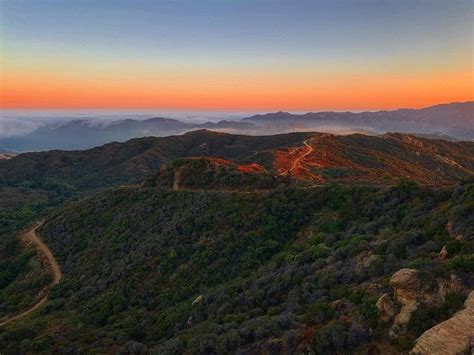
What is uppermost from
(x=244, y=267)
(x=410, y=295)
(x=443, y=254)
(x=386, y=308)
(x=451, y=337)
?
(x=443, y=254)

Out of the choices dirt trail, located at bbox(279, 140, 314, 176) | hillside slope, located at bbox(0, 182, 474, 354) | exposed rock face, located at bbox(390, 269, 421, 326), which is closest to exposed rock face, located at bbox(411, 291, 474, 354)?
hillside slope, located at bbox(0, 182, 474, 354)

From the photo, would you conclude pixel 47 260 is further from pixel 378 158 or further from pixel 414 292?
pixel 378 158

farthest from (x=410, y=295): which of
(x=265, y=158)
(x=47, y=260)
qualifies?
(x=265, y=158)

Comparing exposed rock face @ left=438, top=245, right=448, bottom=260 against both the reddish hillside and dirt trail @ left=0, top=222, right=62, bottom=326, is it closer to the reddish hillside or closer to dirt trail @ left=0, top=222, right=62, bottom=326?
dirt trail @ left=0, top=222, right=62, bottom=326

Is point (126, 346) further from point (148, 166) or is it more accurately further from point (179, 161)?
point (148, 166)

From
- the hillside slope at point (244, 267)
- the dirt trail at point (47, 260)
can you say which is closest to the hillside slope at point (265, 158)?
the hillside slope at point (244, 267)

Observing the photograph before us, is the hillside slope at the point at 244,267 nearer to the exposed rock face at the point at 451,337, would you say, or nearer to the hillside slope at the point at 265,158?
the exposed rock face at the point at 451,337
